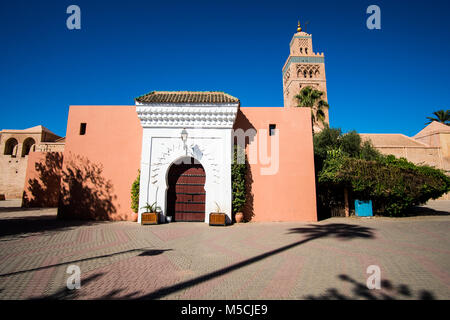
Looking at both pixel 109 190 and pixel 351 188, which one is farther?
pixel 351 188

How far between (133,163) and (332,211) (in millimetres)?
11723

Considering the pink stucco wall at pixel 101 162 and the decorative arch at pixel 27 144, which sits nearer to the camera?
the pink stucco wall at pixel 101 162

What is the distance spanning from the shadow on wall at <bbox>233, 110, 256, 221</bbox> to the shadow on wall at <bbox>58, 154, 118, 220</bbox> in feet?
20.2

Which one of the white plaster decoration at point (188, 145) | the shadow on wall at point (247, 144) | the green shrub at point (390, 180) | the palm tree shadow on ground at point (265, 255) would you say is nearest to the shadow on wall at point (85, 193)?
the white plaster decoration at point (188, 145)

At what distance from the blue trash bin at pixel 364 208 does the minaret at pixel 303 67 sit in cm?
3272

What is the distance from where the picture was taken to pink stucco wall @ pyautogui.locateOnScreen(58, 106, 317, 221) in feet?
33.9

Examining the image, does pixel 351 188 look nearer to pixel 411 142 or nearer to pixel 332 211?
pixel 332 211

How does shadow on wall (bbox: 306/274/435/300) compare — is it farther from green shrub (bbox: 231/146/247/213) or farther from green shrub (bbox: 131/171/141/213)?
green shrub (bbox: 131/171/141/213)

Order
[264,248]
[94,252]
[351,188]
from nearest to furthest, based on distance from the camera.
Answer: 1. [94,252]
2. [264,248]
3. [351,188]

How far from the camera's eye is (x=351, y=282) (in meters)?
3.56

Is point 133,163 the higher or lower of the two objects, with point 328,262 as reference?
higher

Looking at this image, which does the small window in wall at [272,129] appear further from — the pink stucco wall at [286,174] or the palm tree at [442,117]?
the palm tree at [442,117]

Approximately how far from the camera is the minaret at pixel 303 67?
1672 inches
